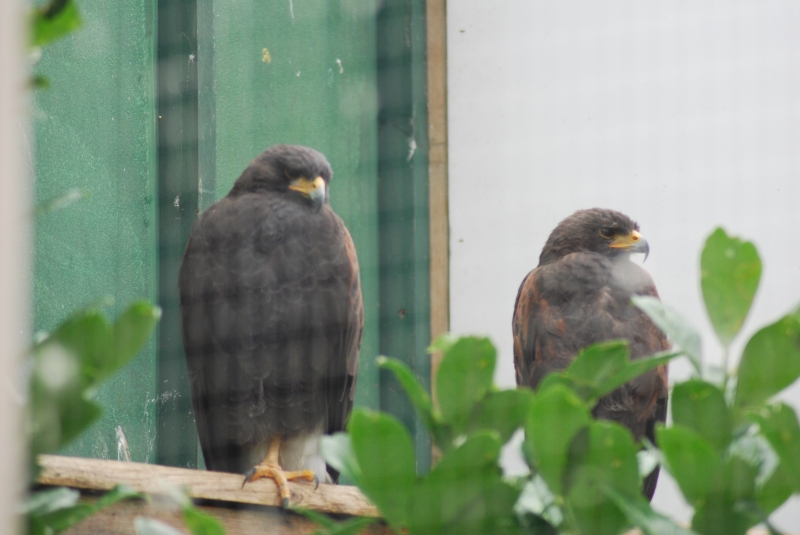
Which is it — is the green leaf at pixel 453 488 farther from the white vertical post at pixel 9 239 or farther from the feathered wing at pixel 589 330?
the feathered wing at pixel 589 330

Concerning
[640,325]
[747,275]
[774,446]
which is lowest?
[640,325]

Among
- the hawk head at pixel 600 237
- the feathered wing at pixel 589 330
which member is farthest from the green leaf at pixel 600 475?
the hawk head at pixel 600 237

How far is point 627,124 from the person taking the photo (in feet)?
10.2

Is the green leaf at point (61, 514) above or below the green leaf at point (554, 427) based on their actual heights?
below

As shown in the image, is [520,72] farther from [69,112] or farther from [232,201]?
[69,112]

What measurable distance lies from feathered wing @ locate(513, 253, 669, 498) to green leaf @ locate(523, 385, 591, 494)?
1.66 metres

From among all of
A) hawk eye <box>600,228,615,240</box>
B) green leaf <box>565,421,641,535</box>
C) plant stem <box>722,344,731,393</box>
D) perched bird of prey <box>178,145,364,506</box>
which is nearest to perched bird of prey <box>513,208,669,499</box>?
hawk eye <box>600,228,615,240</box>

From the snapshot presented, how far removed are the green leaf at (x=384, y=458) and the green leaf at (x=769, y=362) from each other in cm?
32

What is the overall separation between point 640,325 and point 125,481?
5.12 feet

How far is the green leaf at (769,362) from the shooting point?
2.75 feet

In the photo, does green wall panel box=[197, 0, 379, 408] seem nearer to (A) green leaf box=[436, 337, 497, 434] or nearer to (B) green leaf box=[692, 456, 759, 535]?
(A) green leaf box=[436, 337, 497, 434]

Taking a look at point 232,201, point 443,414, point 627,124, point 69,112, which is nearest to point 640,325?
point 627,124

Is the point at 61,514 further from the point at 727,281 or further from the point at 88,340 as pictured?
the point at 727,281

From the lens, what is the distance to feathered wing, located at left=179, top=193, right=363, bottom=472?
7.00 feet
